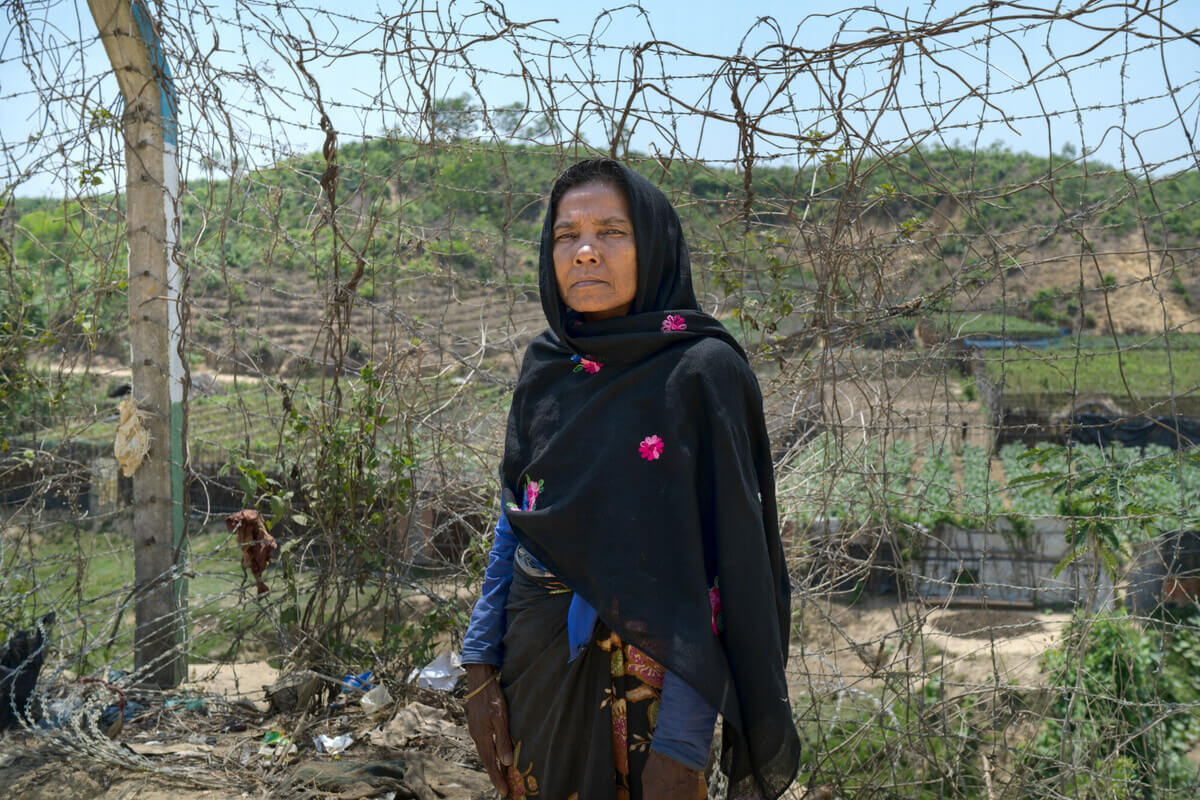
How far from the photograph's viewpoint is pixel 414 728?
2602 mm

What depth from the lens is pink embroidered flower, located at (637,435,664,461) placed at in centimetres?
134

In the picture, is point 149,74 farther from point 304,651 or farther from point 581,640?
point 581,640

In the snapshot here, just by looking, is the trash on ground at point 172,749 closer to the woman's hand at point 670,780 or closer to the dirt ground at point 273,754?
the dirt ground at point 273,754

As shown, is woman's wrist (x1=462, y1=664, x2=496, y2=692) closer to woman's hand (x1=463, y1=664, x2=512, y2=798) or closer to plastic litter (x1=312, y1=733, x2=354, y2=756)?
woman's hand (x1=463, y1=664, x2=512, y2=798)

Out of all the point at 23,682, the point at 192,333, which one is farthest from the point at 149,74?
the point at 23,682

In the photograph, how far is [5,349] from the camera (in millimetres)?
3174

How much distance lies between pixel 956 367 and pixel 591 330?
1.71 meters

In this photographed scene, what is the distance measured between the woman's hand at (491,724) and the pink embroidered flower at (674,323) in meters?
0.68

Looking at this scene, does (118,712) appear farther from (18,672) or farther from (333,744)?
(333,744)

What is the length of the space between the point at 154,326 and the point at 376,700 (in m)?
1.49

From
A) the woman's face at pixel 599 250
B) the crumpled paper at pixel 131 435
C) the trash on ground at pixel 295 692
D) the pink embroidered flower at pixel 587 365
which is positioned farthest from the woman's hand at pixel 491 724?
the crumpled paper at pixel 131 435

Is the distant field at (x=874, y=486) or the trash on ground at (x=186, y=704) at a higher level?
the distant field at (x=874, y=486)

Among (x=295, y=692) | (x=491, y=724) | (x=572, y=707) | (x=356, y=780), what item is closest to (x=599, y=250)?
(x=572, y=707)

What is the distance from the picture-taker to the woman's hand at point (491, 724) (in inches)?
59.7
